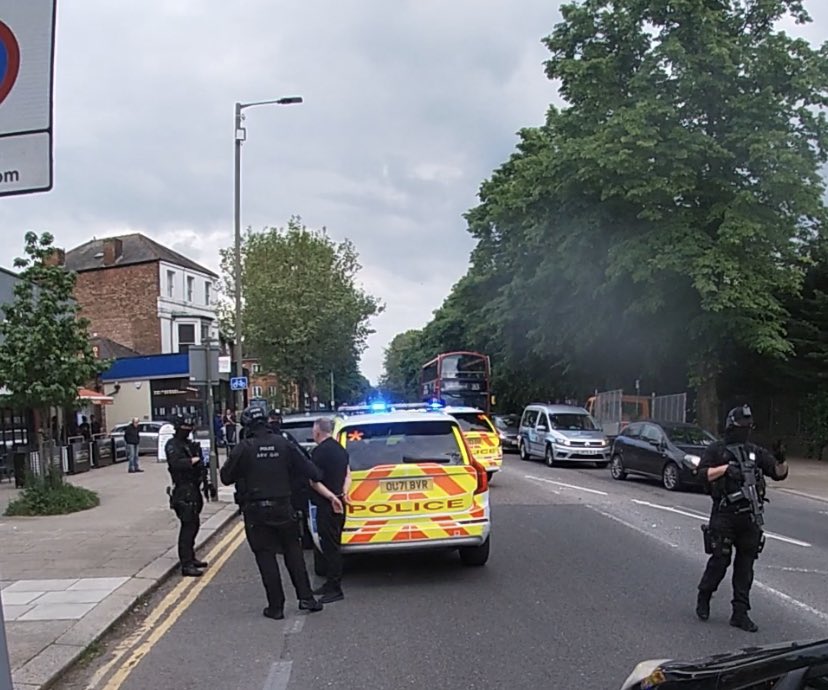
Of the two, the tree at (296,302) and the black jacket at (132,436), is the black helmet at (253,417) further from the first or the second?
the tree at (296,302)

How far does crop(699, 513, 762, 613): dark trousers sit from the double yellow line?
4.56m

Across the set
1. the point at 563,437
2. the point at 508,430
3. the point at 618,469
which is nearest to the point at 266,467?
the point at 618,469

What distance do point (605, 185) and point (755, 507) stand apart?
61.4ft

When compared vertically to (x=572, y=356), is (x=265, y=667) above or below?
below

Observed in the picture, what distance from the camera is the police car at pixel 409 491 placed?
8852 millimetres

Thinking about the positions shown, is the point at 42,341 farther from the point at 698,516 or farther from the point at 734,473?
the point at 734,473

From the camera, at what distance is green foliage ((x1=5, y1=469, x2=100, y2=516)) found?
14.8m

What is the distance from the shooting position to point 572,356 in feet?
113

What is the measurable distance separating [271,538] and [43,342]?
876 cm

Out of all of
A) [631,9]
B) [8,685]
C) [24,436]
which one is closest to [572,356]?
[631,9]

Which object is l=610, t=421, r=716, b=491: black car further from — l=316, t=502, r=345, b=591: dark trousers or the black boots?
l=316, t=502, r=345, b=591: dark trousers

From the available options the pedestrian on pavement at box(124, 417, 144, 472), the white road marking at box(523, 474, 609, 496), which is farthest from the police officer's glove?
the pedestrian on pavement at box(124, 417, 144, 472)

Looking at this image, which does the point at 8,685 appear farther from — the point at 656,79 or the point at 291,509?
the point at 656,79

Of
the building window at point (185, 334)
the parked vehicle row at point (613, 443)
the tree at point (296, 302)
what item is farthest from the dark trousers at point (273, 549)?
the building window at point (185, 334)
